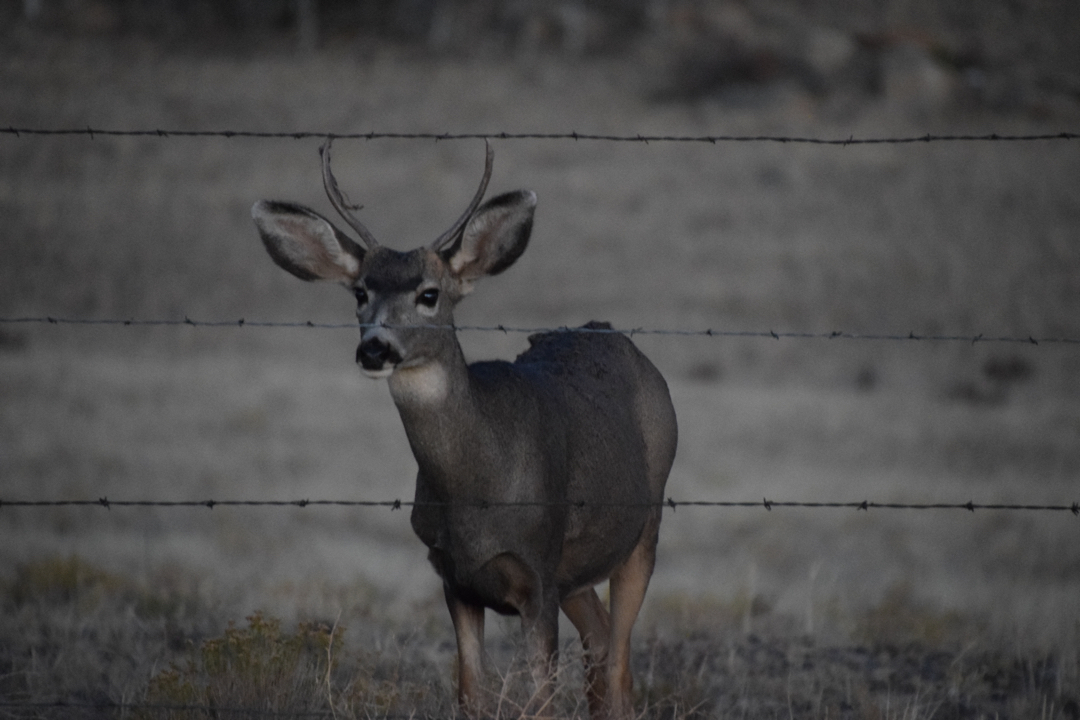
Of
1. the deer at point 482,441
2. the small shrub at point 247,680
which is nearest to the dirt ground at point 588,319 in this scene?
the small shrub at point 247,680

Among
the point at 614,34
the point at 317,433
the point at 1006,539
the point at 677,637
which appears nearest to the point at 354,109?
the point at 614,34

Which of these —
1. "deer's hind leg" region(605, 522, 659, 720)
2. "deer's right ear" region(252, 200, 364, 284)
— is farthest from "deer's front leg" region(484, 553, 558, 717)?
"deer's right ear" region(252, 200, 364, 284)

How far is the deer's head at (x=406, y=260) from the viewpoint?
5703 millimetres

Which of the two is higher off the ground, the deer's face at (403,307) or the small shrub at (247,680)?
the deer's face at (403,307)

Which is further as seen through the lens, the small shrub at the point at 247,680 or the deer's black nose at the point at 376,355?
the small shrub at the point at 247,680

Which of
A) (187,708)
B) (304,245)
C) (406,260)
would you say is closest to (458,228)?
(406,260)

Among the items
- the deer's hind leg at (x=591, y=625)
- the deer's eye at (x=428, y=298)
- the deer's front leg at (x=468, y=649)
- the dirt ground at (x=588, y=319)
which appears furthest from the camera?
the dirt ground at (x=588, y=319)

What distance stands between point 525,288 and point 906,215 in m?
12.9

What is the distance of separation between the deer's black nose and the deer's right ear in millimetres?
709

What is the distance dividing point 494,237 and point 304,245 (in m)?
0.75

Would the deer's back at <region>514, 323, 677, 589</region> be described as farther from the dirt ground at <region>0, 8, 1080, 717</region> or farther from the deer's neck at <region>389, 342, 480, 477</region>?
the dirt ground at <region>0, 8, 1080, 717</region>

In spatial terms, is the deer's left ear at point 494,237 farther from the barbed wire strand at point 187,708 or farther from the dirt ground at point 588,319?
the dirt ground at point 588,319

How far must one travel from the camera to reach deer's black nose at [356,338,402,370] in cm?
536

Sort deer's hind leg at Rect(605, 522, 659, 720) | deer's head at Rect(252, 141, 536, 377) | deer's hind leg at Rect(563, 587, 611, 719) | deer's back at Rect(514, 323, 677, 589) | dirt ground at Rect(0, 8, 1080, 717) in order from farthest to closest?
1. dirt ground at Rect(0, 8, 1080, 717)
2. deer's hind leg at Rect(563, 587, 611, 719)
3. deer's hind leg at Rect(605, 522, 659, 720)
4. deer's back at Rect(514, 323, 677, 589)
5. deer's head at Rect(252, 141, 536, 377)
